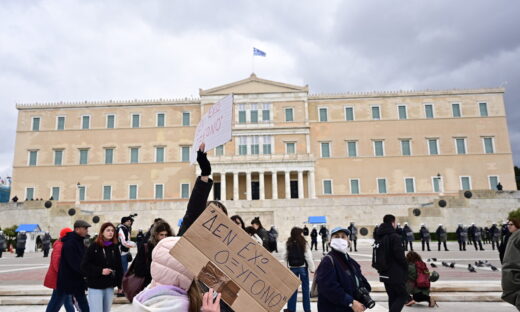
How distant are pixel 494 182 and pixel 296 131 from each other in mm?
20329

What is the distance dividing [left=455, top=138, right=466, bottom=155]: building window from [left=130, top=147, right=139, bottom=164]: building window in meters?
33.2

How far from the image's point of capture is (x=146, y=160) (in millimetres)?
41406

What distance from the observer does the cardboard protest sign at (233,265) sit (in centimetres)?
213

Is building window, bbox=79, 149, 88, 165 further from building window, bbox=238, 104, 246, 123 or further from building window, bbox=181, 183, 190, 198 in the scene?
building window, bbox=238, 104, 246, 123

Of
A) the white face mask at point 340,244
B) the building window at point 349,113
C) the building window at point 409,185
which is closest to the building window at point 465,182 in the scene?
the building window at point 409,185

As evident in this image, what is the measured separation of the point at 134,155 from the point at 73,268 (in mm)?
38087

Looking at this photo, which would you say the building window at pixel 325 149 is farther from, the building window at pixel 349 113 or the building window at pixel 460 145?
the building window at pixel 460 145

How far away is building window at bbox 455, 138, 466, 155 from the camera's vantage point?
40.5 m

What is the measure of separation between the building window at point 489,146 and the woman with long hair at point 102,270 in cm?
4334

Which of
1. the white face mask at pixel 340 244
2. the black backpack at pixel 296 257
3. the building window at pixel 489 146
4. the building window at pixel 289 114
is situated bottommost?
the black backpack at pixel 296 257

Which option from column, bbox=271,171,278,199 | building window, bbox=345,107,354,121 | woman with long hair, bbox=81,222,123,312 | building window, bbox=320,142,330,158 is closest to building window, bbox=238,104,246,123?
column, bbox=271,171,278,199

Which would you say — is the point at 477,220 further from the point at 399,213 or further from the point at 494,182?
the point at 494,182

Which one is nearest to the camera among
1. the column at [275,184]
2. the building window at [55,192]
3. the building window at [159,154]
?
the column at [275,184]

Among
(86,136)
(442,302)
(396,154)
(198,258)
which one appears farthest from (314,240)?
(86,136)
